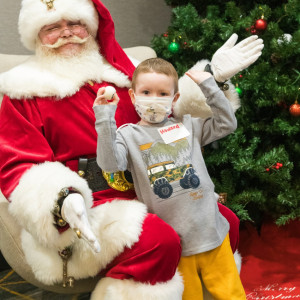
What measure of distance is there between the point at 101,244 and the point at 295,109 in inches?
40.8

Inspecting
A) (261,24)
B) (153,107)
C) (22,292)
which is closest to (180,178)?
(153,107)

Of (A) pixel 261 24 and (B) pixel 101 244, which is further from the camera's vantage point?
(A) pixel 261 24

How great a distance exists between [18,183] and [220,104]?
2.30ft

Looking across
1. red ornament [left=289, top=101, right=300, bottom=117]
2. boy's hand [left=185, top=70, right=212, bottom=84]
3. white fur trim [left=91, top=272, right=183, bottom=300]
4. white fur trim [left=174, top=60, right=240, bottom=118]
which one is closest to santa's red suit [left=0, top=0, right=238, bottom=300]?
white fur trim [left=91, top=272, right=183, bottom=300]

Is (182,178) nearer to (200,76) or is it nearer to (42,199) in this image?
(200,76)

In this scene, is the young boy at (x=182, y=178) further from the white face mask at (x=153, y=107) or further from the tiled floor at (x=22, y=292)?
the tiled floor at (x=22, y=292)

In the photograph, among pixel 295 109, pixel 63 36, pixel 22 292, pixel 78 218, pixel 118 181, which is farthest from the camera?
pixel 22 292

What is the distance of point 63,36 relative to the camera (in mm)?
1430

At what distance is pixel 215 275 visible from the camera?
1205 millimetres

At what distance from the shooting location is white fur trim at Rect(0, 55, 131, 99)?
1354 mm

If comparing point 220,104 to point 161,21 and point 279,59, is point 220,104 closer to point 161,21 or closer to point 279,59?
point 279,59

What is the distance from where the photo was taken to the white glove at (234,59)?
4.17ft

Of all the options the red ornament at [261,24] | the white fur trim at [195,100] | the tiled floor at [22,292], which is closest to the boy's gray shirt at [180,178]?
the white fur trim at [195,100]

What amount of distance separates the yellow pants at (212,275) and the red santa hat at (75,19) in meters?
0.78
